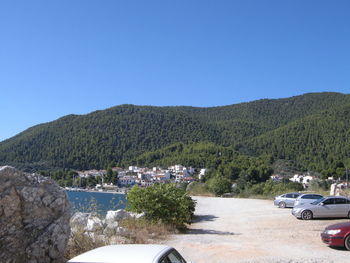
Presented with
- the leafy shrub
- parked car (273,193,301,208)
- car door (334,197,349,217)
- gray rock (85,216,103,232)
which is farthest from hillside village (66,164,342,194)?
gray rock (85,216,103,232)

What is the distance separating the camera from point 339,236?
1096cm

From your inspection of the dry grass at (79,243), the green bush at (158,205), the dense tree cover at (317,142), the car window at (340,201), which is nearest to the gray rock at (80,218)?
the dry grass at (79,243)

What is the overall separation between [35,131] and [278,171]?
96.4 meters

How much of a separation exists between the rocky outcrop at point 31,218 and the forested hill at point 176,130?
9647cm

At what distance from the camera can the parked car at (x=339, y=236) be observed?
428 inches

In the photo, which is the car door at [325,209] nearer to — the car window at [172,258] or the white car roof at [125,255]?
→ the car window at [172,258]

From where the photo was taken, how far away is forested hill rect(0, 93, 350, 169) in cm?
10994

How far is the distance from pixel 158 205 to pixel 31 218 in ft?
30.6

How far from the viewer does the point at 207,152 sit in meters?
131

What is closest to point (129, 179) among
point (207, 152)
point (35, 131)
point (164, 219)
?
point (207, 152)

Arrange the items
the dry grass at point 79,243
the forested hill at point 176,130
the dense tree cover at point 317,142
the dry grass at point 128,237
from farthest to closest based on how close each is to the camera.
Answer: the forested hill at point 176,130 < the dense tree cover at point 317,142 < the dry grass at point 128,237 < the dry grass at point 79,243

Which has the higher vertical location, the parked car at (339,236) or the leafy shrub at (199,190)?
the parked car at (339,236)

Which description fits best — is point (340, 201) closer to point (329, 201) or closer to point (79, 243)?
point (329, 201)

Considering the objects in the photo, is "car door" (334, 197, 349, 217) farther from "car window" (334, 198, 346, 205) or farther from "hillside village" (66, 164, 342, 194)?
"hillside village" (66, 164, 342, 194)
